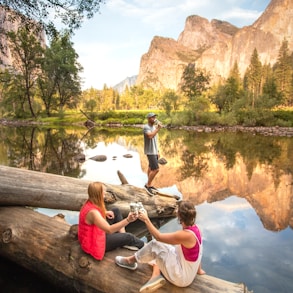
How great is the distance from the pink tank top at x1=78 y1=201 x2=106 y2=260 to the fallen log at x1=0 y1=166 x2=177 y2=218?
82.5 inches

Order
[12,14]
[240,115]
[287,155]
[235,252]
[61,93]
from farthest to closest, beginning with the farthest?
[61,93]
[240,115]
[287,155]
[12,14]
[235,252]

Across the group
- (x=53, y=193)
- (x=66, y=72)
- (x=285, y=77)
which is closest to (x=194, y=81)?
(x=285, y=77)

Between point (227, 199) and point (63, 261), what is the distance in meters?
6.12

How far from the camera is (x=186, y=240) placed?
9.83 ft

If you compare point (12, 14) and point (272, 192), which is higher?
point (12, 14)

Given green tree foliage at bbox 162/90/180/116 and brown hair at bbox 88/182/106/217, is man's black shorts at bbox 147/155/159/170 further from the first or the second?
green tree foliage at bbox 162/90/180/116

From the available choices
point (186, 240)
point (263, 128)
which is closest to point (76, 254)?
point (186, 240)

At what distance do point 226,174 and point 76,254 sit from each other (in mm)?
9055

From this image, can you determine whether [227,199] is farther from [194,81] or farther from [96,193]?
[194,81]

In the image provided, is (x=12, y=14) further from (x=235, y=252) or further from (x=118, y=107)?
(x=118, y=107)

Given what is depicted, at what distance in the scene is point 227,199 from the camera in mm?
8688

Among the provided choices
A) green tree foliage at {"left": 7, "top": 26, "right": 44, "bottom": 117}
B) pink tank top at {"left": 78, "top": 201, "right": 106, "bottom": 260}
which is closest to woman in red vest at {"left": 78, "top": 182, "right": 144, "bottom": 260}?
pink tank top at {"left": 78, "top": 201, "right": 106, "bottom": 260}

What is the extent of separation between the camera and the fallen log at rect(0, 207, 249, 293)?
125 inches

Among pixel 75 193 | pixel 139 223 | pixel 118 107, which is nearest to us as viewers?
pixel 75 193
